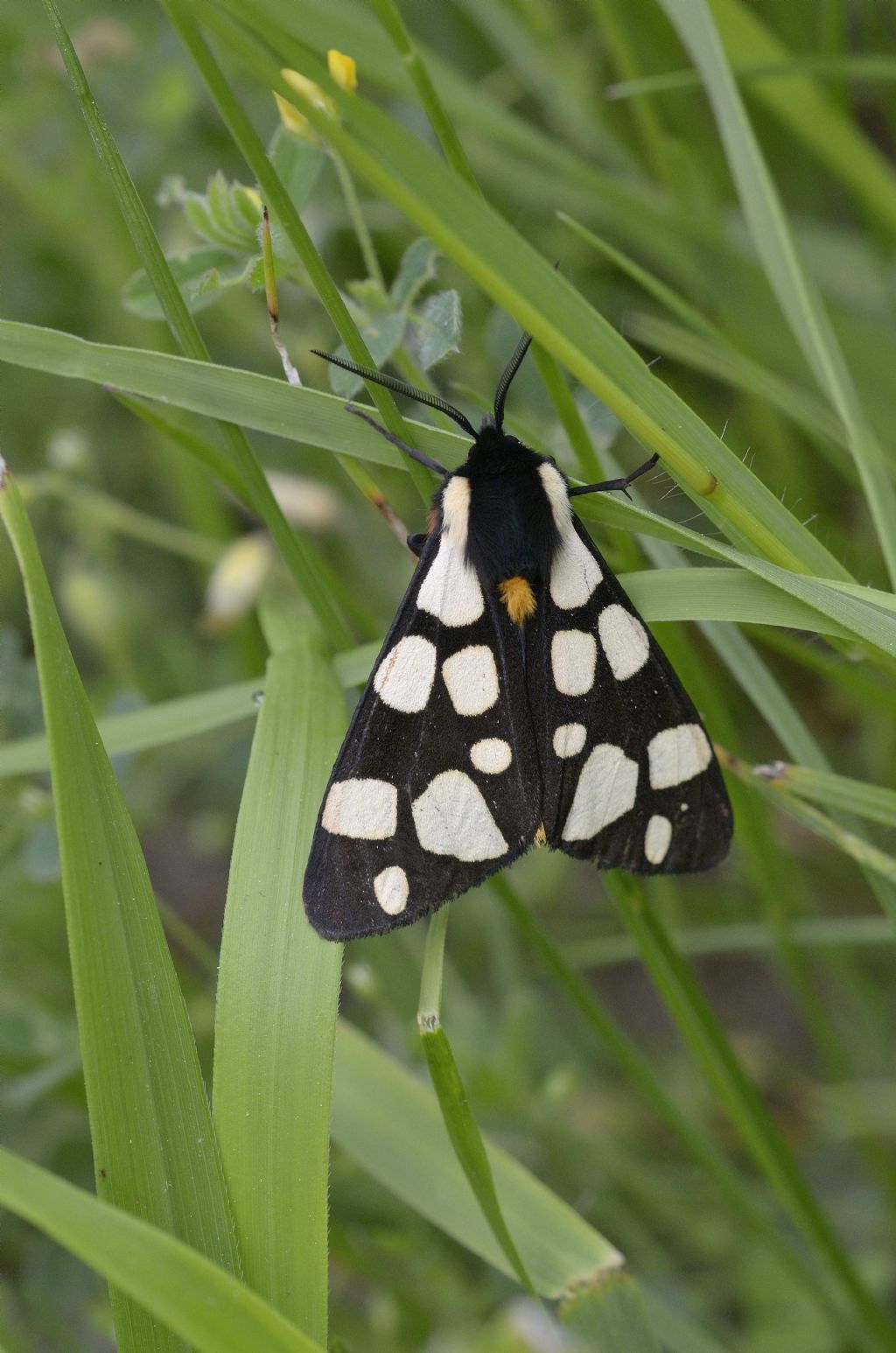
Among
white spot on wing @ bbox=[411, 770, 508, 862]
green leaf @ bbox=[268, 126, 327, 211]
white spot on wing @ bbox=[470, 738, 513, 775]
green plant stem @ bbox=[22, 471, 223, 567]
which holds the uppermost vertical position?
green leaf @ bbox=[268, 126, 327, 211]

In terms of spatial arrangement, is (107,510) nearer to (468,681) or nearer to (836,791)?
(468,681)

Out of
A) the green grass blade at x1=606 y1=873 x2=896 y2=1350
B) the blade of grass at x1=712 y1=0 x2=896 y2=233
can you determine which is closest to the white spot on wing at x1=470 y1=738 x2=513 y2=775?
the green grass blade at x1=606 y1=873 x2=896 y2=1350

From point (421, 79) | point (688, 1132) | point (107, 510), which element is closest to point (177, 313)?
point (421, 79)

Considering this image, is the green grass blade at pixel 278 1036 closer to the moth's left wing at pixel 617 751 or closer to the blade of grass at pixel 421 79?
the moth's left wing at pixel 617 751

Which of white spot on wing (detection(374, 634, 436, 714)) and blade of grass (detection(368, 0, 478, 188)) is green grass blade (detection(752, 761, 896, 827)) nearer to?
white spot on wing (detection(374, 634, 436, 714))

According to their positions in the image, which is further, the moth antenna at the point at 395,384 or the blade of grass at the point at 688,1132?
the blade of grass at the point at 688,1132

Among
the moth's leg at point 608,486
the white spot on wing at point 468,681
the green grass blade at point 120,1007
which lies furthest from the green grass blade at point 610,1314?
the moth's leg at point 608,486
